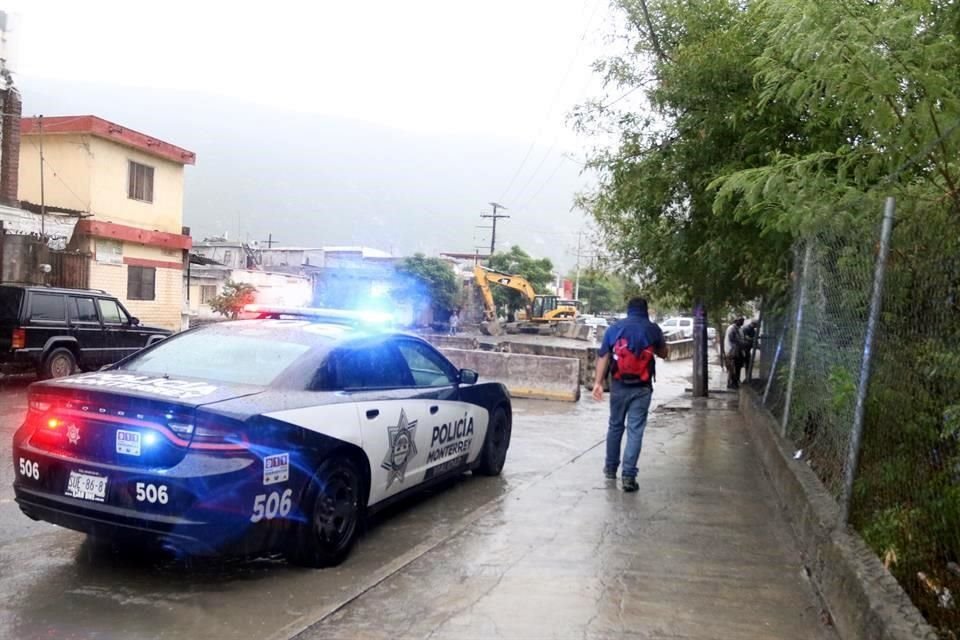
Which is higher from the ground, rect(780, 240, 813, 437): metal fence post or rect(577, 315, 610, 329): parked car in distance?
rect(780, 240, 813, 437): metal fence post

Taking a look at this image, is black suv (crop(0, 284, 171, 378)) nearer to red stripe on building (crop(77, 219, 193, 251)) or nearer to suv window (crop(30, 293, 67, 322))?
suv window (crop(30, 293, 67, 322))

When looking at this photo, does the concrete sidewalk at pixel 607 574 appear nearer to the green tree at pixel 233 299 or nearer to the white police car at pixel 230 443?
the white police car at pixel 230 443

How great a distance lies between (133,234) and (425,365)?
66.1ft

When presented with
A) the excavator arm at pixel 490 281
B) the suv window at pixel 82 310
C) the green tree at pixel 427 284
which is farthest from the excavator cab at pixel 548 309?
the suv window at pixel 82 310

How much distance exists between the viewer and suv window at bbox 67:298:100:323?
14094 mm

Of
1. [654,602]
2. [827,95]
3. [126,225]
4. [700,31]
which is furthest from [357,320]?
[126,225]

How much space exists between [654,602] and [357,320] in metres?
3.32

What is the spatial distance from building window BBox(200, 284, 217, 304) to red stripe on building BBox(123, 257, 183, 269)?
1670 cm

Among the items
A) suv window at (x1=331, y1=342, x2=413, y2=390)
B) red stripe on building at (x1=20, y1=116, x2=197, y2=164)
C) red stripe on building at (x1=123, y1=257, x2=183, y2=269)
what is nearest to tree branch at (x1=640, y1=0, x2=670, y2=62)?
suv window at (x1=331, y1=342, x2=413, y2=390)

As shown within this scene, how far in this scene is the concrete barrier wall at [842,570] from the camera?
11.2 ft

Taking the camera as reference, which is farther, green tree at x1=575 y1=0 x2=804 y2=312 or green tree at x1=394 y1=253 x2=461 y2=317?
green tree at x1=394 y1=253 x2=461 y2=317

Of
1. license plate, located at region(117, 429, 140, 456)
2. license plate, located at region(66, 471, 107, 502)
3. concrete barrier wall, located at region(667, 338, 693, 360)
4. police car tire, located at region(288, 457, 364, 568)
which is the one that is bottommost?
concrete barrier wall, located at region(667, 338, 693, 360)

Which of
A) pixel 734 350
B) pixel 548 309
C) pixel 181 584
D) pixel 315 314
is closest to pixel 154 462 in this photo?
pixel 181 584

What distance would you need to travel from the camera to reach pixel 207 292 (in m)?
43.4
